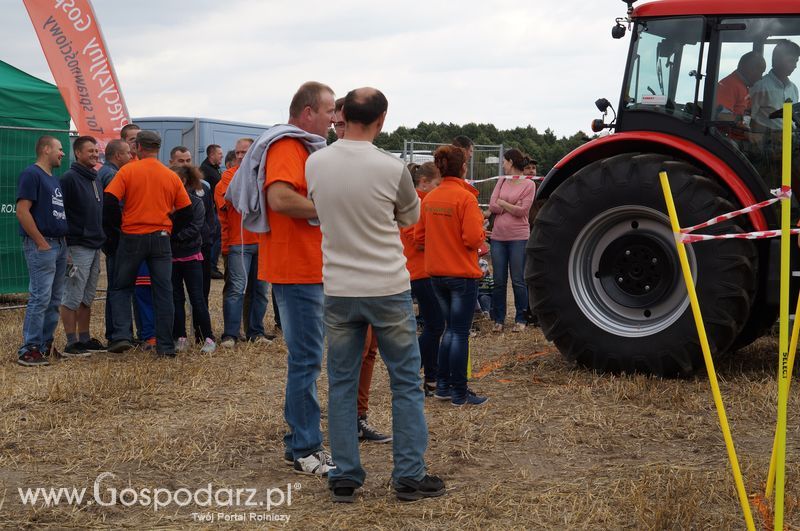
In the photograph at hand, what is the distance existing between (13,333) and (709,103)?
6.20 m

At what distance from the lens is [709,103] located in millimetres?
6645

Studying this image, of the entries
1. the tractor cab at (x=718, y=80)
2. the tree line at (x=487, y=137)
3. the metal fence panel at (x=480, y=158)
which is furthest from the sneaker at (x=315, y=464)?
the tree line at (x=487, y=137)

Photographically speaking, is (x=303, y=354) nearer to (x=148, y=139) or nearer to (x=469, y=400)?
(x=469, y=400)

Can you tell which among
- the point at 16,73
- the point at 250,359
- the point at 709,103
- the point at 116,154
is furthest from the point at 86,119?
the point at 709,103

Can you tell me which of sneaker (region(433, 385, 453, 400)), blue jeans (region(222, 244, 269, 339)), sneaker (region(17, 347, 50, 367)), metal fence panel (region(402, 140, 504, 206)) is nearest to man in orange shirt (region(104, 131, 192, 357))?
blue jeans (region(222, 244, 269, 339))

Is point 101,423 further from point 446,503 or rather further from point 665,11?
point 665,11

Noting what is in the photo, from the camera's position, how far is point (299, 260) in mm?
4418

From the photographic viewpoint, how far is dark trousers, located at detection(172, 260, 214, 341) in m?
8.10

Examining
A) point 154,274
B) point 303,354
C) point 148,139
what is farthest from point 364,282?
point 148,139

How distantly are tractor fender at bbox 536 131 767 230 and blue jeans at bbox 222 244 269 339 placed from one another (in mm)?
2525

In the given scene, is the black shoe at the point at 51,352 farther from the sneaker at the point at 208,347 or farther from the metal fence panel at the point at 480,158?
the metal fence panel at the point at 480,158

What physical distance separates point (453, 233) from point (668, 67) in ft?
7.32

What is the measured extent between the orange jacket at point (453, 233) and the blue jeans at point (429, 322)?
201 mm

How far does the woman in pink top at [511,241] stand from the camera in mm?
9172
